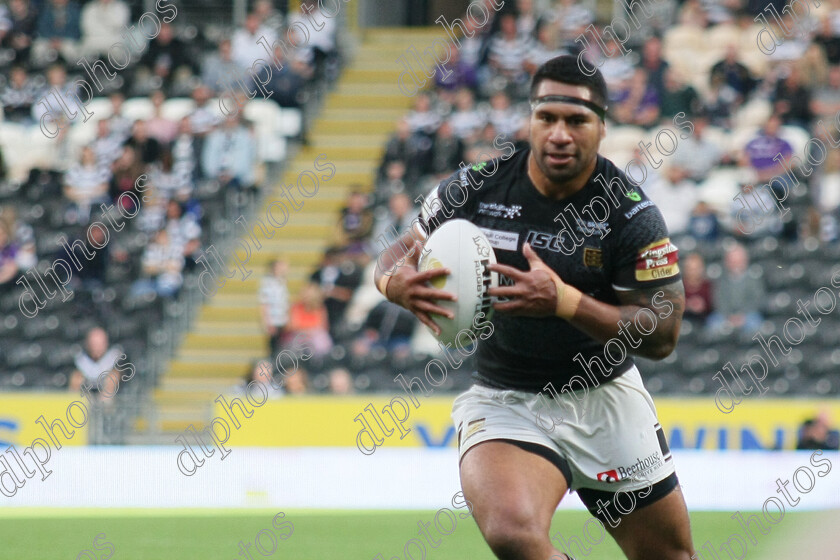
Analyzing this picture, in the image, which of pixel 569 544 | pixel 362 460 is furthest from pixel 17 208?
pixel 569 544

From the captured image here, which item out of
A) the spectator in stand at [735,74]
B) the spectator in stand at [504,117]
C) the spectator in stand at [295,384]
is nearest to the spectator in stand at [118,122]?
the spectator in stand at [504,117]

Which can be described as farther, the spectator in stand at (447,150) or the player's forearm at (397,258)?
the spectator in stand at (447,150)

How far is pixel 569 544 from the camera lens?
8.80 meters

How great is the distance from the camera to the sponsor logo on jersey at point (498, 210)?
4.98 meters

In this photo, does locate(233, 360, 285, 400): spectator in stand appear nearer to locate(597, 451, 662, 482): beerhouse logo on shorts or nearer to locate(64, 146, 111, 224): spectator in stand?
locate(64, 146, 111, 224): spectator in stand

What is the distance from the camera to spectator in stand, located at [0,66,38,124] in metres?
17.4

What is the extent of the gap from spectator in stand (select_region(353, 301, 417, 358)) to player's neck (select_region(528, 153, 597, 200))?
343 inches

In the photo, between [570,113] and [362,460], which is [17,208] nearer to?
[362,460]

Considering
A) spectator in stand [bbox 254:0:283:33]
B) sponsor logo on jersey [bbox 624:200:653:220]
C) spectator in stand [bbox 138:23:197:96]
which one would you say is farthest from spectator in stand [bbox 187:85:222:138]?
sponsor logo on jersey [bbox 624:200:653:220]

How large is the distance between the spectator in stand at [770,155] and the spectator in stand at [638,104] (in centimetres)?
122

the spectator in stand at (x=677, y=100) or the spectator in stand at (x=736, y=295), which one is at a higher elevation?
the spectator in stand at (x=677, y=100)

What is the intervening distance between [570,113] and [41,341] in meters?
11.3

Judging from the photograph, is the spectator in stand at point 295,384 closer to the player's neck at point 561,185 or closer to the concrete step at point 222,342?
the concrete step at point 222,342

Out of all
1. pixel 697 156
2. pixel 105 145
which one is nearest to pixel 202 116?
pixel 105 145
